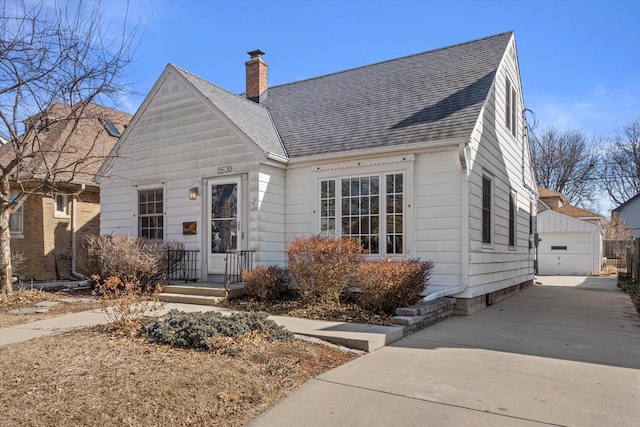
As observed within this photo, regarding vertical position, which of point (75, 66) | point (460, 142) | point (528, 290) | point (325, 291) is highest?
point (75, 66)

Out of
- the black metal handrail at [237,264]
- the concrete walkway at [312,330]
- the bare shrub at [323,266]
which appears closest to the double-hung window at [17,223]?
the black metal handrail at [237,264]

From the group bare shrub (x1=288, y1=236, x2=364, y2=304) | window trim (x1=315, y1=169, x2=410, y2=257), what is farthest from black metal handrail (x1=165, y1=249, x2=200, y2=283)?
bare shrub (x1=288, y1=236, x2=364, y2=304)

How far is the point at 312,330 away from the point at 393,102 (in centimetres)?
638

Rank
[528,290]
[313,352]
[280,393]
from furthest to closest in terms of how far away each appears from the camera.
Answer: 1. [528,290]
2. [313,352]
3. [280,393]

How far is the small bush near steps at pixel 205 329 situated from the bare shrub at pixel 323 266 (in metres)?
1.93

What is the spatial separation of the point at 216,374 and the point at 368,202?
232 inches

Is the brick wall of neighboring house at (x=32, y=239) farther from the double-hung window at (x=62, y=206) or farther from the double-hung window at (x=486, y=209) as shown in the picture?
the double-hung window at (x=486, y=209)

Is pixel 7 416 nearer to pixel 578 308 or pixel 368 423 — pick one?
pixel 368 423

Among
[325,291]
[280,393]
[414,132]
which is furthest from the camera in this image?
[414,132]

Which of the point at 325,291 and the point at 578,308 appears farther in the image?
the point at 578,308

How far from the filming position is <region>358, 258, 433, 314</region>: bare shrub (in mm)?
7211

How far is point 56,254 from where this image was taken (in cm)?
1402

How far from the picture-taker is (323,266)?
773 centimetres

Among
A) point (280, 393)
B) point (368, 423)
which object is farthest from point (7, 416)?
point (368, 423)
